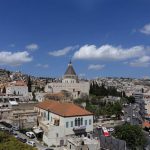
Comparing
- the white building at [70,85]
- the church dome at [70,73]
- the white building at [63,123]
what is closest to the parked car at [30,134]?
the white building at [63,123]

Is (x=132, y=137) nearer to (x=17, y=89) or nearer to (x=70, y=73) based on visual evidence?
(x=70, y=73)

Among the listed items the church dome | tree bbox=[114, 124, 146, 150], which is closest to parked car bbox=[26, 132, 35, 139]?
tree bbox=[114, 124, 146, 150]

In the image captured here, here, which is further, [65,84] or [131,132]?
[65,84]

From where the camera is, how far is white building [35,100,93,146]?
160 ft

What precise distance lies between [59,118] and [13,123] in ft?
32.3

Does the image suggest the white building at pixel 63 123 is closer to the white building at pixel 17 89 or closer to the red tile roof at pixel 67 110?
the red tile roof at pixel 67 110

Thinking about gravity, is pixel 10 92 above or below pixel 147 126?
above

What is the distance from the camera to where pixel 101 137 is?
169 ft

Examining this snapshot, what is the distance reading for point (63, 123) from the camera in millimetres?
50906

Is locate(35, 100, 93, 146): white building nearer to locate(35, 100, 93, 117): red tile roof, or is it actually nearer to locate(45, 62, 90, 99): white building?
locate(35, 100, 93, 117): red tile roof

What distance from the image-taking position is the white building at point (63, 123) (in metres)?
48.9

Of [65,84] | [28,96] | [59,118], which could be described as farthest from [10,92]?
[59,118]

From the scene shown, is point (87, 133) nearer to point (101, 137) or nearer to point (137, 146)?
point (101, 137)

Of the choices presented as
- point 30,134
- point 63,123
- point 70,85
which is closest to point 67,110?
point 63,123
